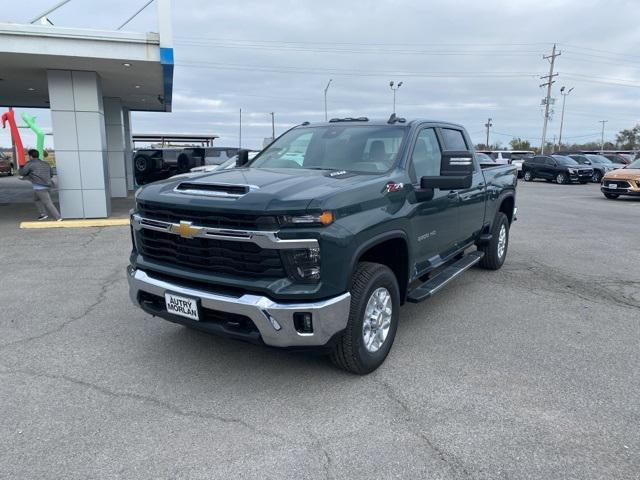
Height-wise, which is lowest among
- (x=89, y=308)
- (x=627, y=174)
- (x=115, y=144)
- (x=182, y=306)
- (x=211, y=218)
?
(x=89, y=308)

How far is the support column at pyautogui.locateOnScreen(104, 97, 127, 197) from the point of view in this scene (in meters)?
17.0

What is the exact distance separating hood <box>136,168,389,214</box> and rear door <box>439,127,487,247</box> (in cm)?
168

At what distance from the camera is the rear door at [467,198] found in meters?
5.37

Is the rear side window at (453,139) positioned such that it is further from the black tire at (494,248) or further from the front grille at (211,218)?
the front grille at (211,218)

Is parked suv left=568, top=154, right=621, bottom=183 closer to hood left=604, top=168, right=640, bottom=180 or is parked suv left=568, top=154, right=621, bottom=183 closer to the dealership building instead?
hood left=604, top=168, right=640, bottom=180

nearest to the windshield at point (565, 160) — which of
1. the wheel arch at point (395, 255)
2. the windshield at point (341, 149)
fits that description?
the windshield at point (341, 149)

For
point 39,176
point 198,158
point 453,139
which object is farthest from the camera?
point 198,158

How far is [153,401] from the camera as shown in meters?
3.45

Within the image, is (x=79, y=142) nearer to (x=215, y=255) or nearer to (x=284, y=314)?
(x=215, y=255)

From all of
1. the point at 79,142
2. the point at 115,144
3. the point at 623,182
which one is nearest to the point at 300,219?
the point at 79,142

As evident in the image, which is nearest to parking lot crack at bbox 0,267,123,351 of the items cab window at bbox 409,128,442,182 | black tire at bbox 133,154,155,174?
cab window at bbox 409,128,442,182

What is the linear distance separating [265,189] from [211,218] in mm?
421

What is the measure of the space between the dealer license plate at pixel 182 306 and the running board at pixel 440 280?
187cm

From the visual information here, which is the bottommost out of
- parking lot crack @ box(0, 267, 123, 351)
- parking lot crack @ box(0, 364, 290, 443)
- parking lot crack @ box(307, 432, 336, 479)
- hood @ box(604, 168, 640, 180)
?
parking lot crack @ box(0, 267, 123, 351)
